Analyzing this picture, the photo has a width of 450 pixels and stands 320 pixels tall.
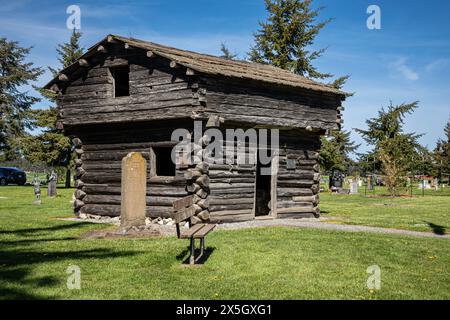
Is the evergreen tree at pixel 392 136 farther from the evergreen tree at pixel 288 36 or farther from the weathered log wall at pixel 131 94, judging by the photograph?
the weathered log wall at pixel 131 94

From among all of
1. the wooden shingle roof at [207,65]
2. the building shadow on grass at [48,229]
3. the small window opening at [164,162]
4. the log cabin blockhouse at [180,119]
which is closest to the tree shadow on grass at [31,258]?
the building shadow on grass at [48,229]

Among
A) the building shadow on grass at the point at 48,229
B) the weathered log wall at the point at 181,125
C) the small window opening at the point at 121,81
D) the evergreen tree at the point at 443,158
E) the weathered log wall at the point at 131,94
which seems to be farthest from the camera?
the evergreen tree at the point at 443,158

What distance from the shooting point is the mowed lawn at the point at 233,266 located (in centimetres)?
704

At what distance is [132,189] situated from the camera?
12.5 metres

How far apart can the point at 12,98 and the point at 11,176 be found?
8.37 m

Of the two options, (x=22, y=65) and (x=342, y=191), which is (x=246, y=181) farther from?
(x=22, y=65)

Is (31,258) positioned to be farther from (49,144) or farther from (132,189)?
(49,144)

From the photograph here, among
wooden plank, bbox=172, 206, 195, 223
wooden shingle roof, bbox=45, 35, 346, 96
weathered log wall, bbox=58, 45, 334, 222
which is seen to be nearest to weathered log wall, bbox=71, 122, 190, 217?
weathered log wall, bbox=58, 45, 334, 222

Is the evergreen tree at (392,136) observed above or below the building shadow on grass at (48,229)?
above

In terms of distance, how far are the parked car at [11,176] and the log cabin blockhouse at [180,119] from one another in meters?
29.6

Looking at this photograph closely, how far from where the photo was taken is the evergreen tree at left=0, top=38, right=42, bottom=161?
4550 centimetres

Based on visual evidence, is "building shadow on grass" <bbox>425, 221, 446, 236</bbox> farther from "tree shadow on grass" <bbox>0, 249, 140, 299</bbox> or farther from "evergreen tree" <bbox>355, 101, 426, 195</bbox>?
"evergreen tree" <bbox>355, 101, 426, 195</bbox>

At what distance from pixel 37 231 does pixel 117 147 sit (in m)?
4.79
